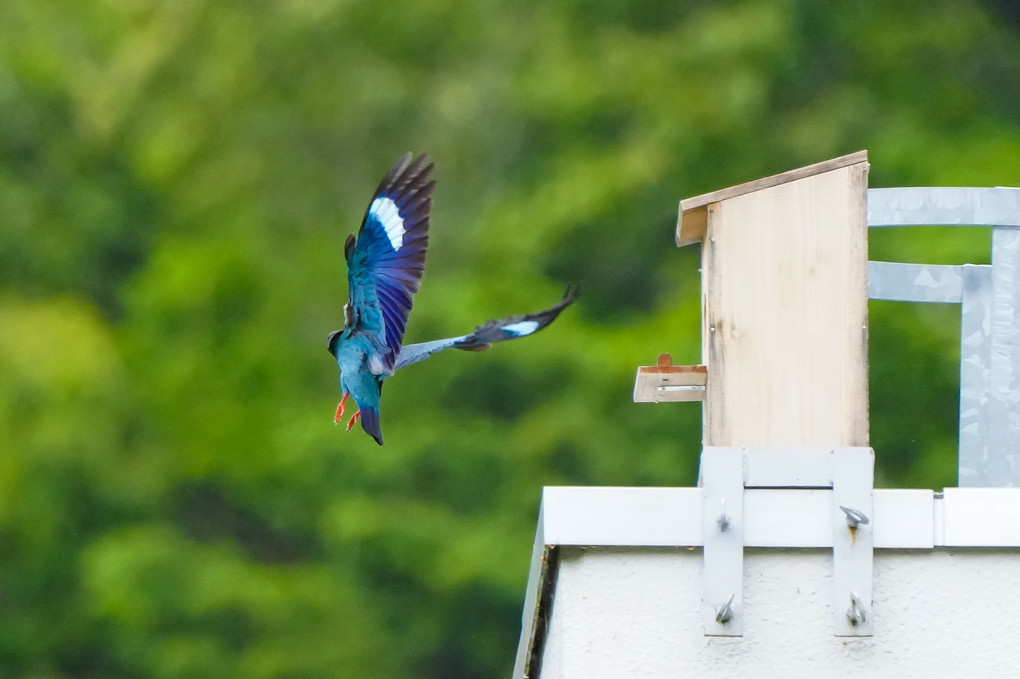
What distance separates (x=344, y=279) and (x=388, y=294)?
10523 mm

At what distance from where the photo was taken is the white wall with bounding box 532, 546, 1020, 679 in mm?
3656

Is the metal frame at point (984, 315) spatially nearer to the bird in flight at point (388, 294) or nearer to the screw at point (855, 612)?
the screw at point (855, 612)

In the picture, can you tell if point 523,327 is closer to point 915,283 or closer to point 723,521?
point 915,283

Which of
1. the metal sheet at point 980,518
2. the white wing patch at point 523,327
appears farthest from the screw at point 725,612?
the white wing patch at point 523,327

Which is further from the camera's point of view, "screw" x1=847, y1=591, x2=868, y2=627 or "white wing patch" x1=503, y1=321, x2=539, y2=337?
"white wing patch" x1=503, y1=321, x2=539, y2=337

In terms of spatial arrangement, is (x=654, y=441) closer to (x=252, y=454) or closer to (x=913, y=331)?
(x=913, y=331)

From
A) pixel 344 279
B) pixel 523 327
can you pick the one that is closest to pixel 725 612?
pixel 523 327

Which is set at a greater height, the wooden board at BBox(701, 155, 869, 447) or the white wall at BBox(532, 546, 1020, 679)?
the wooden board at BBox(701, 155, 869, 447)

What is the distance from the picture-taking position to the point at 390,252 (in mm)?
5773

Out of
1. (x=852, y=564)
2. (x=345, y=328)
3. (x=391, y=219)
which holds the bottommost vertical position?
(x=852, y=564)

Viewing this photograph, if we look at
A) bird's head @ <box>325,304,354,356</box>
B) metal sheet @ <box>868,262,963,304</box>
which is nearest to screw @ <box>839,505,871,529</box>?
metal sheet @ <box>868,262,963,304</box>

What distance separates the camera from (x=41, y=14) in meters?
19.7

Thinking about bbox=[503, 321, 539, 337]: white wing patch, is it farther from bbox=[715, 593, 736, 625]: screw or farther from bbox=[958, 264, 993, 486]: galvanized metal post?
bbox=[715, 593, 736, 625]: screw

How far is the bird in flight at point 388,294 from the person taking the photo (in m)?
5.63
